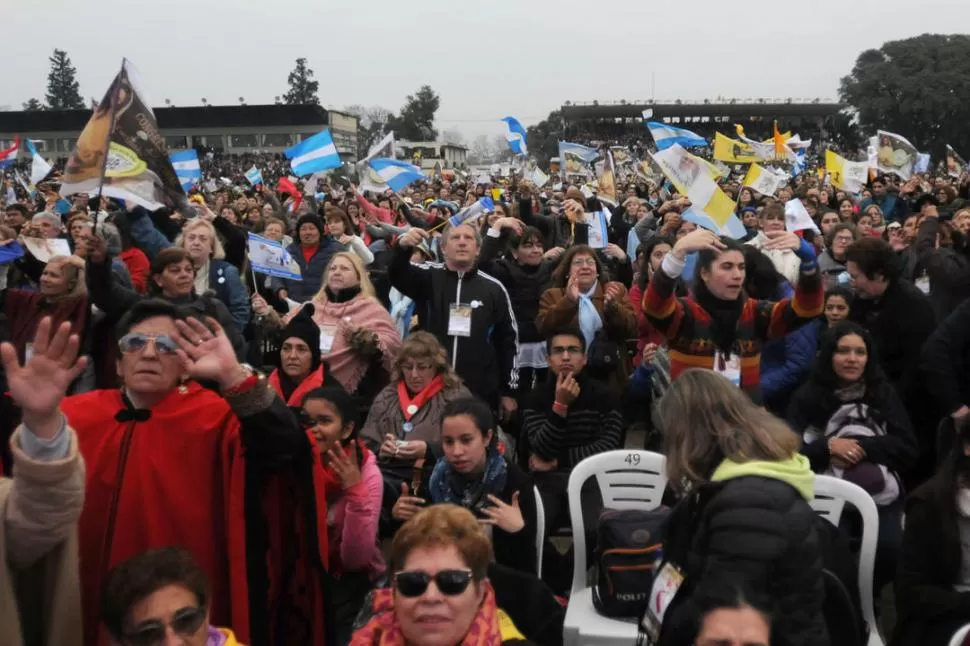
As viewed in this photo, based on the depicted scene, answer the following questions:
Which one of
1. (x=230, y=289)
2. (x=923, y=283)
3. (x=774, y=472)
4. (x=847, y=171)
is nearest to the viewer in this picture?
(x=774, y=472)

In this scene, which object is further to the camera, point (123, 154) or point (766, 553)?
point (123, 154)

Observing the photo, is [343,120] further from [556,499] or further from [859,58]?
[556,499]

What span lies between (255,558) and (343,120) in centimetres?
6217

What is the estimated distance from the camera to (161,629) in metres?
2.15

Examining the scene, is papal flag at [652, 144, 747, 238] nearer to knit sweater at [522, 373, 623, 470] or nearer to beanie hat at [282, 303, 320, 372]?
knit sweater at [522, 373, 623, 470]

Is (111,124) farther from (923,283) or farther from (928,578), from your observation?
(923,283)

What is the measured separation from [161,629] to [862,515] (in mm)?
Answer: 2601

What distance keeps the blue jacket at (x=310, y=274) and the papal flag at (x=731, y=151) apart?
9665 millimetres

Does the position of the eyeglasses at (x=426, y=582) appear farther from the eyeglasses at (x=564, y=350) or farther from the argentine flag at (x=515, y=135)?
the argentine flag at (x=515, y=135)

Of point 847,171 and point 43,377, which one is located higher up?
point 847,171

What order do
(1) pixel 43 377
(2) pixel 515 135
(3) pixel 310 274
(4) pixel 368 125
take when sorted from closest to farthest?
(1) pixel 43 377 < (3) pixel 310 274 < (2) pixel 515 135 < (4) pixel 368 125

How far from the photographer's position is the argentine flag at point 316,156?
11039 mm

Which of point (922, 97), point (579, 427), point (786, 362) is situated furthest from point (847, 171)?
point (922, 97)

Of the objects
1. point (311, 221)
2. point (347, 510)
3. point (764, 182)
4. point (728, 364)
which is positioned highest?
point (764, 182)
